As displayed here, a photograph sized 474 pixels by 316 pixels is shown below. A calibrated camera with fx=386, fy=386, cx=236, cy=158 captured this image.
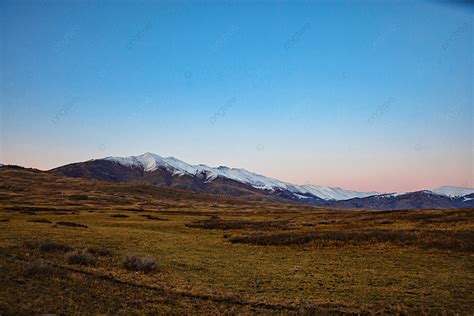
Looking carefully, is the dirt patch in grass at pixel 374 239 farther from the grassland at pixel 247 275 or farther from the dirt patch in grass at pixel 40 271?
the dirt patch in grass at pixel 40 271

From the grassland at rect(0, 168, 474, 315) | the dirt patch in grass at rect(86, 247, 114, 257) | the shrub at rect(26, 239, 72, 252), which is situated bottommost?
the grassland at rect(0, 168, 474, 315)

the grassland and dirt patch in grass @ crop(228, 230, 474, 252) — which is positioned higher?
dirt patch in grass @ crop(228, 230, 474, 252)

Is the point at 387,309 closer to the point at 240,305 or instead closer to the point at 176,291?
the point at 240,305

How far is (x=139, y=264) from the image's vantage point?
26.0 metres

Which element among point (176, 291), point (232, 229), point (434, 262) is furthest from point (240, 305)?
point (232, 229)

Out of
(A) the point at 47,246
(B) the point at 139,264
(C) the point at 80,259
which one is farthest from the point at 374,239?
(A) the point at 47,246

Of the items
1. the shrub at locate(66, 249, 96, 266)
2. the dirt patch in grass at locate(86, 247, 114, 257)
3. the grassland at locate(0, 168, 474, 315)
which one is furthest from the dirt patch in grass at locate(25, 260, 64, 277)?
the dirt patch in grass at locate(86, 247, 114, 257)

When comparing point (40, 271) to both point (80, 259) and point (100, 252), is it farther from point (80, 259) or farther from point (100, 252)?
point (100, 252)

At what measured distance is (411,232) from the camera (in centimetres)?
4444

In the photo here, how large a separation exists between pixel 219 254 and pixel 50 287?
60.9 ft

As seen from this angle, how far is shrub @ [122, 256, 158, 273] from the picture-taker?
2581 cm

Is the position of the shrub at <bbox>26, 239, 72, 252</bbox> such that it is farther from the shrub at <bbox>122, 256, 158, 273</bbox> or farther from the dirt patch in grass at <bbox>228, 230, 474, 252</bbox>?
the dirt patch in grass at <bbox>228, 230, 474, 252</bbox>

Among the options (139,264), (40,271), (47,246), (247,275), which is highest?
(47,246)

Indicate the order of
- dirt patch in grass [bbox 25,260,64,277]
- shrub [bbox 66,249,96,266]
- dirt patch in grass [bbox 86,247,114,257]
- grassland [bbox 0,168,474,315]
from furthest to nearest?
dirt patch in grass [bbox 86,247,114,257], shrub [bbox 66,249,96,266], dirt patch in grass [bbox 25,260,64,277], grassland [bbox 0,168,474,315]
